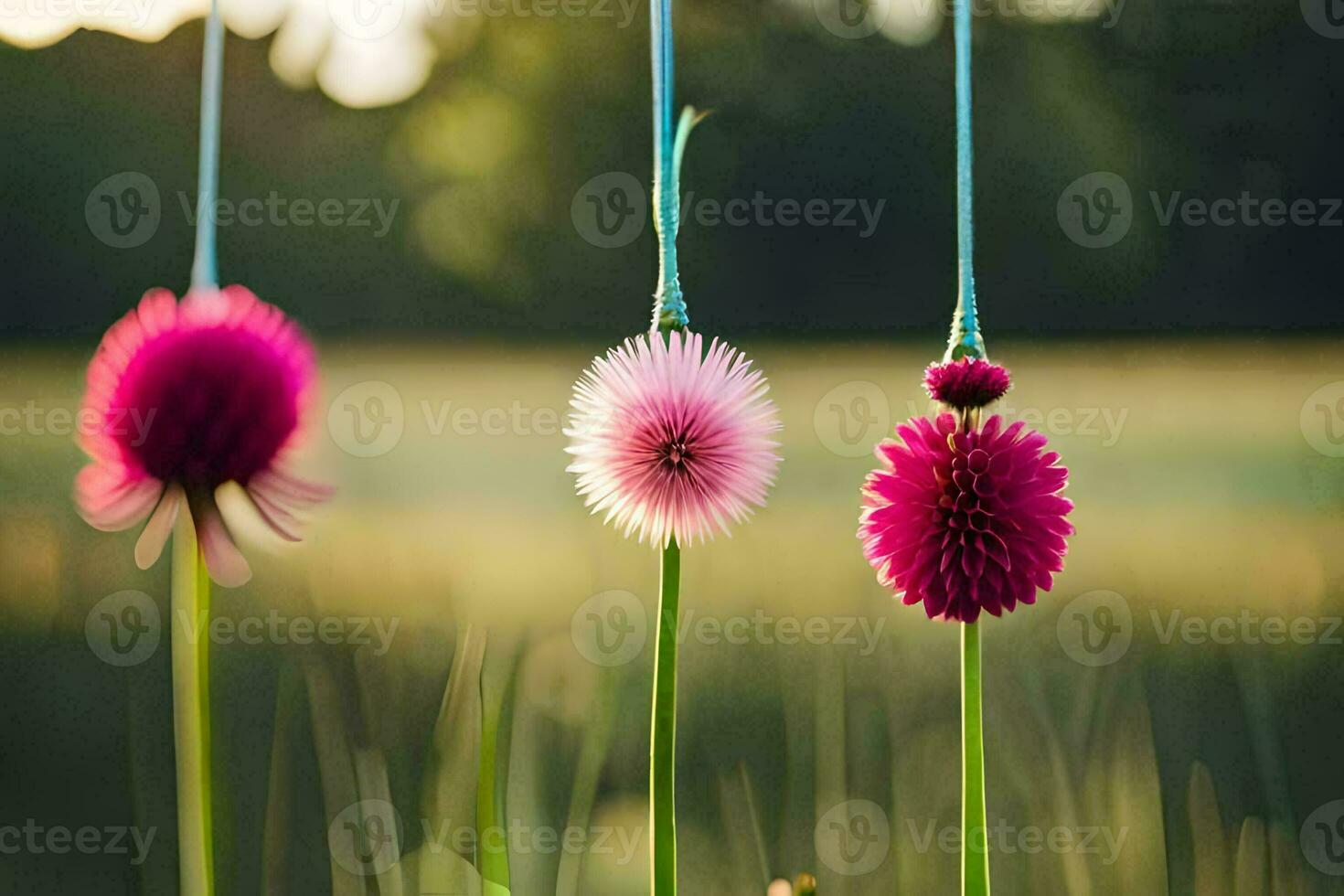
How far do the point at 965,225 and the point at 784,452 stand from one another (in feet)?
0.46

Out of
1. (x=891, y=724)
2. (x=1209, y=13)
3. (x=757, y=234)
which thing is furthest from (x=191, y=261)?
(x=1209, y=13)

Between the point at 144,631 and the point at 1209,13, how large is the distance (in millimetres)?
591

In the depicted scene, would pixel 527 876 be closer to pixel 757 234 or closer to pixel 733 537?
pixel 733 537

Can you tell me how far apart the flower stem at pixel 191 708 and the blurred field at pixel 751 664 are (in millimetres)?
16

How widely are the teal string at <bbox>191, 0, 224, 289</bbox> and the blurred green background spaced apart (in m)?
0.02

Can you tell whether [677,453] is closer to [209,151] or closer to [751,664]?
[751,664]

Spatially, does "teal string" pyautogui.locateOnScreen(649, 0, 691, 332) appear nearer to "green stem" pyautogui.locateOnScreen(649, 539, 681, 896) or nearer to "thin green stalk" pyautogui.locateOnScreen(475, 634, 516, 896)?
"green stem" pyautogui.locateOnScreen(649, 539, 681, 896)

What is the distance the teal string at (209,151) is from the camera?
46 cm

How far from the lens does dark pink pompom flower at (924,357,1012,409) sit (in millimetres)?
348

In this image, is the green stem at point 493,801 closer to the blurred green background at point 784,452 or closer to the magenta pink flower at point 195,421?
the blurred green background at point 784,452

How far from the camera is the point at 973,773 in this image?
1.20 ft

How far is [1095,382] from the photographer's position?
1.75ft

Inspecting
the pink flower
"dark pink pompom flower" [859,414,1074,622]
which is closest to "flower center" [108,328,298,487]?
the pink flower

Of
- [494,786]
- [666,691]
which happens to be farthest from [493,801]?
[666,691]
